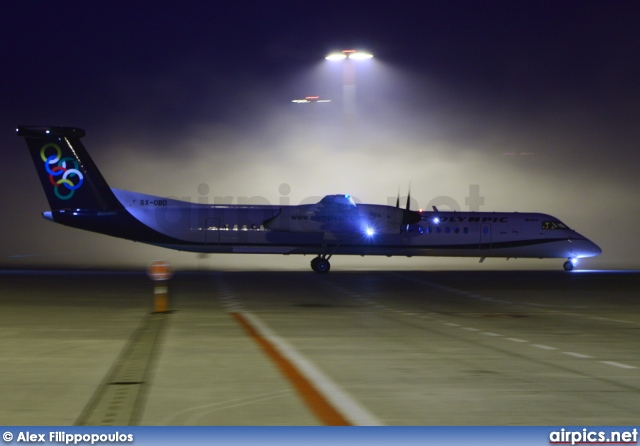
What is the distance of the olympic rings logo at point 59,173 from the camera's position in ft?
112

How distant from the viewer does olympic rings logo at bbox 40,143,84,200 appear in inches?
1342

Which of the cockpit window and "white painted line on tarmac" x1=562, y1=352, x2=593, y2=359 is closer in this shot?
"white painted line on tarmac" x1=562, y1=352, x2=593, y2=359

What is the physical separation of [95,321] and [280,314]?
3.88m

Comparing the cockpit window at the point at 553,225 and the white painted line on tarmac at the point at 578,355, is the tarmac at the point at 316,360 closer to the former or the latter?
the white painted line on tarmac at the point at 578,355

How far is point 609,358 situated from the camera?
10.2 metres

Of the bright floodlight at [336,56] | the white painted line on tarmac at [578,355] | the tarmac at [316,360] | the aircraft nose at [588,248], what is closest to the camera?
the tarmac at [316,360]

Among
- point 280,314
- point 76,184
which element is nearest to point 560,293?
point 280,314

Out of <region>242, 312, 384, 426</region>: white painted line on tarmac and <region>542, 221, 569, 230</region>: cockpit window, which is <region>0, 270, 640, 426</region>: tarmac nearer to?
<region>242, 312, 384, 426</region>: white painted line on tarmac

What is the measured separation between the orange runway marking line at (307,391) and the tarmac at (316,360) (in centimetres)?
2

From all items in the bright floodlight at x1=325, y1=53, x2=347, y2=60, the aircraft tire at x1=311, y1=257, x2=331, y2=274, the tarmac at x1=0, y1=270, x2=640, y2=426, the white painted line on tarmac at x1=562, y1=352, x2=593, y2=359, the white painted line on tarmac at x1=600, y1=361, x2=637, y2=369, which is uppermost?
the bright floodlight at x1=325, y1=53, x2=347, y2=60

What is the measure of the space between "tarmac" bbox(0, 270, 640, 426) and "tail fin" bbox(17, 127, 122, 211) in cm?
1435

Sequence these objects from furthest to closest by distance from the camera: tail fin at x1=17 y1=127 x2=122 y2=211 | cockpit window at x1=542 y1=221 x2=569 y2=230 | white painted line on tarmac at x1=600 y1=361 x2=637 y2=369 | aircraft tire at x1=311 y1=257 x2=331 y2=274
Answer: cockpit window at x1=542 y1=221 x2=569 y2=230 < aircraft tire at x1=311 y1=257 x2=331 y2=274 < tail fin at x1=17 y1=127 x2=122 y2=211 < white painted line on tarmac at x1=600 y1=361 x2=637 y2=369

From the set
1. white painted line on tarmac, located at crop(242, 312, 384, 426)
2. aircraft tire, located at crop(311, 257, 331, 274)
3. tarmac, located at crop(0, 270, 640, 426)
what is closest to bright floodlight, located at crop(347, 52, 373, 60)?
tarmac, located at crop(0, 270, 640, 426)

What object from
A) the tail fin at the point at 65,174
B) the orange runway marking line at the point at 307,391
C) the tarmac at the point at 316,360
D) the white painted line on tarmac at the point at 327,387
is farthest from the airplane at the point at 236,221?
the orange runway marking line at the point at 307,391
